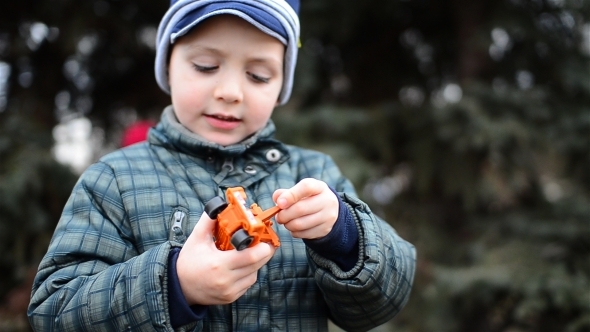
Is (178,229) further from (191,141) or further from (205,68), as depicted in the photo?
(205,68)

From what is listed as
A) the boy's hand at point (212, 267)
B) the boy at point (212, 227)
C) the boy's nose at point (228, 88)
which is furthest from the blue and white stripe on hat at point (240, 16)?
the boy's hand at point (212, 267)

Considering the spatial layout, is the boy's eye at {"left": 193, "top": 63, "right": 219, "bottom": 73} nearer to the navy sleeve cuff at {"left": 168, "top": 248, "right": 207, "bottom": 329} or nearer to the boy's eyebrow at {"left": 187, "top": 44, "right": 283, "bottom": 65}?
the boy's eyebrow at {"left": 187, "top": 44, "right": 283, "bottom": 65}

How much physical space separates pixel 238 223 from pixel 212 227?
0.22 ft

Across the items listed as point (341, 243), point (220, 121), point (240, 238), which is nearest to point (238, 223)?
point (240, 238)

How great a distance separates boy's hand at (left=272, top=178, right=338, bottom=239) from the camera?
34.8 inches

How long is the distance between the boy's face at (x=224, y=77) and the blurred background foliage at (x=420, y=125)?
1185 mm

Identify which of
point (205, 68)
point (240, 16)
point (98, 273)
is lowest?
point (98, 273)

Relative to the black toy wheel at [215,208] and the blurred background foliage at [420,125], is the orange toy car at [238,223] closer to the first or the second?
the black toy wheel at [215,208]

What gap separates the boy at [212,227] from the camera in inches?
34.8

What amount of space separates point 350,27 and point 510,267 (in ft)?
4.39

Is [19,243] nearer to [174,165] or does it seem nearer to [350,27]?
[174,165]

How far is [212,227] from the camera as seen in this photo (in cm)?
87

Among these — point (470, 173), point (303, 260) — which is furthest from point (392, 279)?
point (470, 173)

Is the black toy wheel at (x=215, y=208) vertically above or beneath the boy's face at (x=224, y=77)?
beneath
